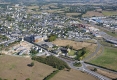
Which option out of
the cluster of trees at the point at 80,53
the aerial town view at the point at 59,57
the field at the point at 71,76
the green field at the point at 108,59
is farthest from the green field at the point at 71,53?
the field at the point at 71,76

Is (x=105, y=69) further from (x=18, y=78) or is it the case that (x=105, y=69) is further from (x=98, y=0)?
(x=98, y=0)

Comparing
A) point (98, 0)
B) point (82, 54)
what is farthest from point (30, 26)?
point (98, 0)

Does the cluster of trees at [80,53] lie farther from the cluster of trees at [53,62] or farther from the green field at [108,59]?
the cluster of trees at [53,62]

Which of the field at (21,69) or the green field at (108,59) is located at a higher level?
the field at (21,69)

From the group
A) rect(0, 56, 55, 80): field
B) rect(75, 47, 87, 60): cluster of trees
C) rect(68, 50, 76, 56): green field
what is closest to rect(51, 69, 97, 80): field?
rect(0, 56, 55, 80): field

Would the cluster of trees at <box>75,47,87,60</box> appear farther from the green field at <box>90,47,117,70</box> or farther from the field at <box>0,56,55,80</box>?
the field at <box>0,56,55,80</box>
